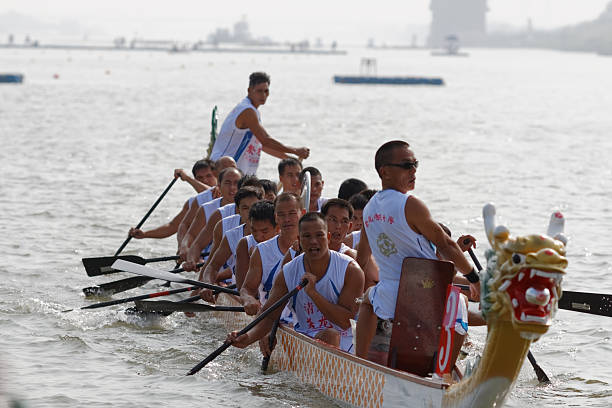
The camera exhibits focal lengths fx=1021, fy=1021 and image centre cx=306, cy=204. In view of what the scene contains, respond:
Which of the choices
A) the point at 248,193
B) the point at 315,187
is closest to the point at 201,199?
the point at 315,187

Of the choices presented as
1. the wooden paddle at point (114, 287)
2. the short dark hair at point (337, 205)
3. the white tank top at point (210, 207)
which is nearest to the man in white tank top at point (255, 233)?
Result: the short dark hair at point (337, 205)

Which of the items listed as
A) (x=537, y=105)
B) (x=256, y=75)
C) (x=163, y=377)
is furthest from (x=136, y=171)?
(x=537, y=105)

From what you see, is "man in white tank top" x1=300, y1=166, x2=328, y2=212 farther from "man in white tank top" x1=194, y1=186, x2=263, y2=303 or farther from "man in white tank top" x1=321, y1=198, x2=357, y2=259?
"man in white tank top" x1=321, y1=198, x2=357, y2=259

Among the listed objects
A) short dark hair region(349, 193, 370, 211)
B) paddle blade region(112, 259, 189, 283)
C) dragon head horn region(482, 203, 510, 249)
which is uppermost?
dragon head horn region(482, 203, 510, 249)

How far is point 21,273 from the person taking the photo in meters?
14.1

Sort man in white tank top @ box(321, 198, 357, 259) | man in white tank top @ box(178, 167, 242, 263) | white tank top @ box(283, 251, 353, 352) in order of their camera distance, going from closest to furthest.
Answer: white tank top @ box(283, 251, 353, 352)
man in white tank top @ box(321, 198, 357, 259)
man in white tank top @ box(178, 167, 242, 263)

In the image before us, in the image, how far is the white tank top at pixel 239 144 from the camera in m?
13.0

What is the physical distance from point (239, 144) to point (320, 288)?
5.30 m

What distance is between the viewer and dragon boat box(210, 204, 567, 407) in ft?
18.4

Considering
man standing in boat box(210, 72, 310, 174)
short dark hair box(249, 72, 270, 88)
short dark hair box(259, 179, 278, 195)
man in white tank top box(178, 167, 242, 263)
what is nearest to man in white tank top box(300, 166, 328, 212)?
short dark hair box(259, 179, 278, 195)

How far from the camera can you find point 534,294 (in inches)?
220

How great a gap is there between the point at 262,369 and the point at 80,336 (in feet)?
8.55

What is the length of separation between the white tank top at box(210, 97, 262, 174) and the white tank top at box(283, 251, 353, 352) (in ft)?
15.5

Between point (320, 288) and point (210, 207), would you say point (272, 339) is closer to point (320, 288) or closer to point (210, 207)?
point (320, 288)
